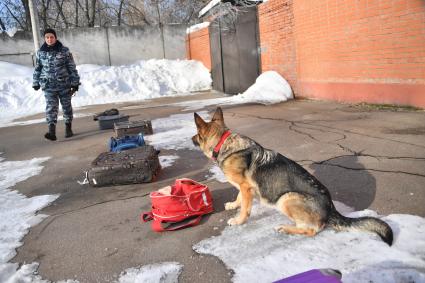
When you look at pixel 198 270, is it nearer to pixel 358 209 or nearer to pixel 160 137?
pixel 358 209

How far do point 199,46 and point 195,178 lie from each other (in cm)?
1664

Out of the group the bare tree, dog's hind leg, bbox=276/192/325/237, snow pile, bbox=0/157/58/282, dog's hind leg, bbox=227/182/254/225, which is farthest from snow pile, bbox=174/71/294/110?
the bare tree

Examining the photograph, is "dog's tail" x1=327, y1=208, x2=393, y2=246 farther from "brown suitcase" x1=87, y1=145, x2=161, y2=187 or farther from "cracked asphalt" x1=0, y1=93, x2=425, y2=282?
"brown suitcase" x1=87, y1=145, x2=161, y2=187

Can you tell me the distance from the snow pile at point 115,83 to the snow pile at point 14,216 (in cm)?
995

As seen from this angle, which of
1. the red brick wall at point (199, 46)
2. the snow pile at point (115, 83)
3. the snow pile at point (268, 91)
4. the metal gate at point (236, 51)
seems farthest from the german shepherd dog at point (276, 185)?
the red brick wall at point (199, 46)

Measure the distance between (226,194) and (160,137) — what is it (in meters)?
3.77

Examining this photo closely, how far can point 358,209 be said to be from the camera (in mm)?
3656

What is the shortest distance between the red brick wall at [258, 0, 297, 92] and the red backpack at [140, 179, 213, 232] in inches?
333

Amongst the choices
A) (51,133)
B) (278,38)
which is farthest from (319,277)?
(278,38)

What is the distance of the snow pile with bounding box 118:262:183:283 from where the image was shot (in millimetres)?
2793

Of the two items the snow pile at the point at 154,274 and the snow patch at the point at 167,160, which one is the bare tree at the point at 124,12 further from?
the snow pile at the point at 154,274

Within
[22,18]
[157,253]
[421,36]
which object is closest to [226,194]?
[157,253]

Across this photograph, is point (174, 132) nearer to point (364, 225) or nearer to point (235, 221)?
point (235, 221)

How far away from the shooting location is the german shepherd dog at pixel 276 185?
3.08 metres
